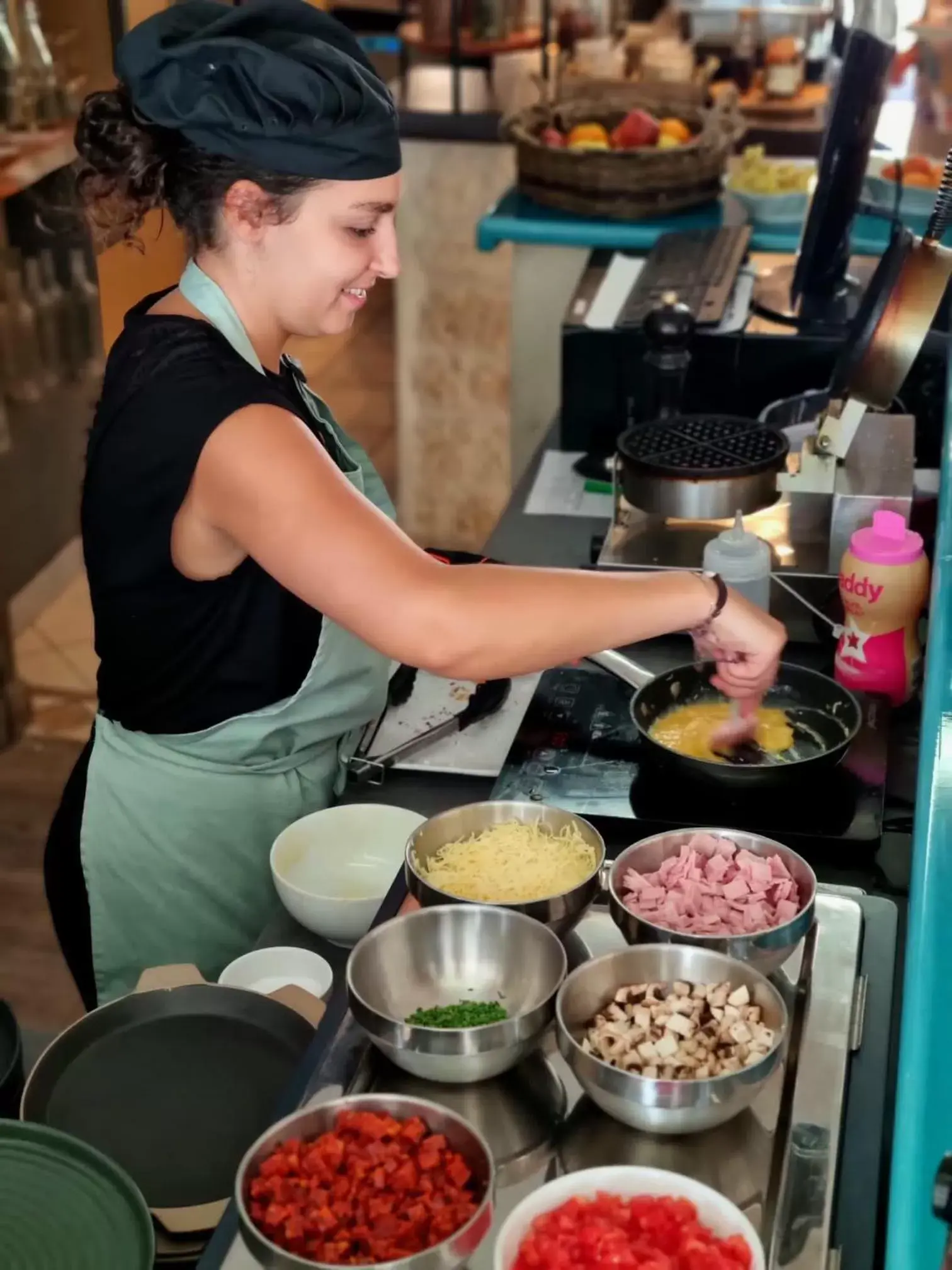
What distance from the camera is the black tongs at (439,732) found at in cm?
190

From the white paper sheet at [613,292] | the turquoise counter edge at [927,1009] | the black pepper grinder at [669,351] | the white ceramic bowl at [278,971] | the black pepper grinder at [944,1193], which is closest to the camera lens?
the black pepper grinder at [944,1193]

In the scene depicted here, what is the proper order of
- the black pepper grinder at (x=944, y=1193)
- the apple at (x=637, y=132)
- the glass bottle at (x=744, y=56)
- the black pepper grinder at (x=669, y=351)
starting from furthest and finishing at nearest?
the glass bottle at (x=744, y=56), the apple at (x=637, y=132), the black pepper grinder at (x=669, y=351), the black pepper grinder at (x=944, y=1193)

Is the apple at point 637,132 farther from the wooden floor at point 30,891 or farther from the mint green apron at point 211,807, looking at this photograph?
the wooden floor at point 30,891

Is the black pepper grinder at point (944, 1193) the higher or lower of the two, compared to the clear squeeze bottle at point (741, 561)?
higher

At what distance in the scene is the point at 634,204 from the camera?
3.49m

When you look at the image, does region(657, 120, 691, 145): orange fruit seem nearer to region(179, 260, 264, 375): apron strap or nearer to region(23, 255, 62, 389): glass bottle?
region(23, 255, 62, 389): glass bottle

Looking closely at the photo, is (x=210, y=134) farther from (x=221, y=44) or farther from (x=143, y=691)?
(x=143, y=691)

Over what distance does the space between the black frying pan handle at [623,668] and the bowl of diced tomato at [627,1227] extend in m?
0.83

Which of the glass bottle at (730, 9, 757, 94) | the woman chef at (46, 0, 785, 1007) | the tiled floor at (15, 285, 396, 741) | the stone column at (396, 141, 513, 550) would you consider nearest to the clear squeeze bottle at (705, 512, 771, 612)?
the woman chef at (46, 0, 785, 1007)

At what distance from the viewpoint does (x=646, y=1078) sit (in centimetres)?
118

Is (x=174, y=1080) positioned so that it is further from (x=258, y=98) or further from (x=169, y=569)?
(x=258, y=98)

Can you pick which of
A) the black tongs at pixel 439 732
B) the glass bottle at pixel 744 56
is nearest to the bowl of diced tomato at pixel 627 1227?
the black tongs at pixel 439 732

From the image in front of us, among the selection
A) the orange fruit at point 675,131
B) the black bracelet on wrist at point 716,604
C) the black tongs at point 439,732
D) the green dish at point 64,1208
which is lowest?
the black tongs at point 439,732

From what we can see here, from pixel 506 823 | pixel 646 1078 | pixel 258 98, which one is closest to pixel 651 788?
pixel 506 823
